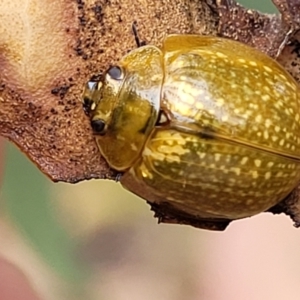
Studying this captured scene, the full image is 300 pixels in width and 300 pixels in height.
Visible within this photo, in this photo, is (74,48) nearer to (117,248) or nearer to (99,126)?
(99,126)

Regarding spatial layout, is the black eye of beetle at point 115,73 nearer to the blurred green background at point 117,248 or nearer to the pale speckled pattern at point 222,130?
the pale speckled pattern at point 222,130

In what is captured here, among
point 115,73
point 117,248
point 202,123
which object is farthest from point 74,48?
point 117,248

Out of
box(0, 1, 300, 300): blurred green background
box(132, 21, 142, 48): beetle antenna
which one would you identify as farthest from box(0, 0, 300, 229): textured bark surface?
box(0, 1, 300, 300): blurred green background

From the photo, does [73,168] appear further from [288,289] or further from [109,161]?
[288,289]

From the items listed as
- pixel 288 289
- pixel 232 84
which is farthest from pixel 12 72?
pixel 288 289

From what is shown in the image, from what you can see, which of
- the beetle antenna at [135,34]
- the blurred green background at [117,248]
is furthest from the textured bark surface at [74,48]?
the blurred green background at [117,248]

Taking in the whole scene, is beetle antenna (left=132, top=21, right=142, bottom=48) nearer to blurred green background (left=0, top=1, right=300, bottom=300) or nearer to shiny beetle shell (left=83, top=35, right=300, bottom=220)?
shiny beetle shell (left=83, top=35, right=300, bottom=220)
